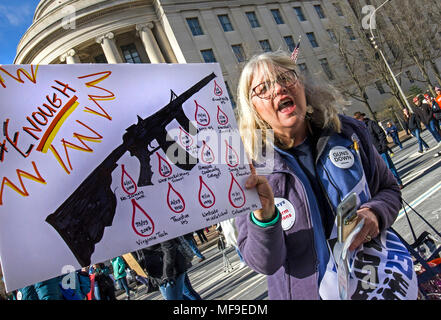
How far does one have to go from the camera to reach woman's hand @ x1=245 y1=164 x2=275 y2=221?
5.46 feet

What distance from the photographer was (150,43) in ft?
94.8

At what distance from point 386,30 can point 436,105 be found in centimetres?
1709

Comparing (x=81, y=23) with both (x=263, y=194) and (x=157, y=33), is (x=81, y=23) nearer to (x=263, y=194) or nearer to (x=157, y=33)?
(x=157, y=33)

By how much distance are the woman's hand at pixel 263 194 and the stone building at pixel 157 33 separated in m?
26.4

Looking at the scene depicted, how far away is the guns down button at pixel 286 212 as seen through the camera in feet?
5.65

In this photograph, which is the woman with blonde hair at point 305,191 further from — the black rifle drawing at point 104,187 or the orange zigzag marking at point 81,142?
the orange zigzag marking at point 81,142

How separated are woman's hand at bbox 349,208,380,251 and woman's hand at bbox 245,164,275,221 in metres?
0.42

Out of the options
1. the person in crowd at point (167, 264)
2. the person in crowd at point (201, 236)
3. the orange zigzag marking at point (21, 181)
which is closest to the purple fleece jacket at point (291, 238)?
the orange zigzag marking at point (21, 181)

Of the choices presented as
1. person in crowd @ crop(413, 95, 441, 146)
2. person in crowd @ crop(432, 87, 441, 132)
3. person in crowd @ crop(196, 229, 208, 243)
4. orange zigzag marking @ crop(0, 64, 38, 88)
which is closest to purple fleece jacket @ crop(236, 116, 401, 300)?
orange zigzag marking @ crop(0, 64, 38, 88)

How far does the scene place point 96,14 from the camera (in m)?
28.4
